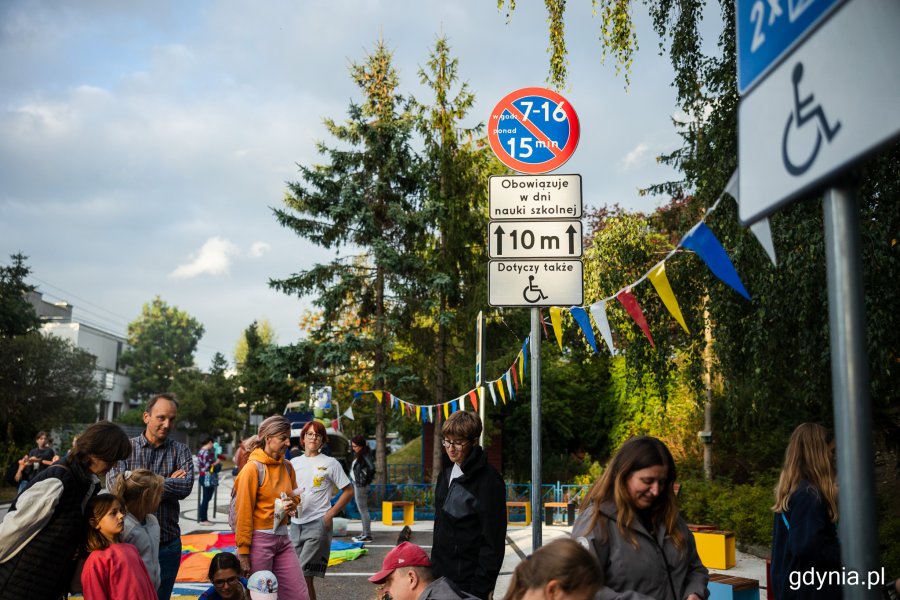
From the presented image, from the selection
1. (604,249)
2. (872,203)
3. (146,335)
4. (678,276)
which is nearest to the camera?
(872,203)

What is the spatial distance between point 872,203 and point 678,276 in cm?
441

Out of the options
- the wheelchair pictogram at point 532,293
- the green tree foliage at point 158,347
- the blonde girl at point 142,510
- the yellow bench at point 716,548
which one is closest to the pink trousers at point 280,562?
the blonde girl at point 142,510

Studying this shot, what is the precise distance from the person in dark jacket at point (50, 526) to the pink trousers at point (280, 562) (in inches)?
78.1

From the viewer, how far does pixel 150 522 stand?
4.73m

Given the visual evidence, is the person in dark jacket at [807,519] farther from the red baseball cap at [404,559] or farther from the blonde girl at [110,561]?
the blonde girl at [110,561]

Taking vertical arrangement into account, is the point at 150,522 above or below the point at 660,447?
below

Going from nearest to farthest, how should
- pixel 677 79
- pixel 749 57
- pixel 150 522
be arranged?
pixel 749 57
pixel 150 522
pixel 677 79

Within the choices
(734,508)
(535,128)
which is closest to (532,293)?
(535,128)

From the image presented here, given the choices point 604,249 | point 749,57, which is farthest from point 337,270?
point 749,57

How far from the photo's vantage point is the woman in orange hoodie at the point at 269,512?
5.95m

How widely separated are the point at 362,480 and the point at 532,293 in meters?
9.99

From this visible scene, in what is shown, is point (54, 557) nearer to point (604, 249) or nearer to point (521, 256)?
point (521, 256)

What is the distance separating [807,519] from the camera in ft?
12.8

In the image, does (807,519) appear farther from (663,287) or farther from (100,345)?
(100,345)
